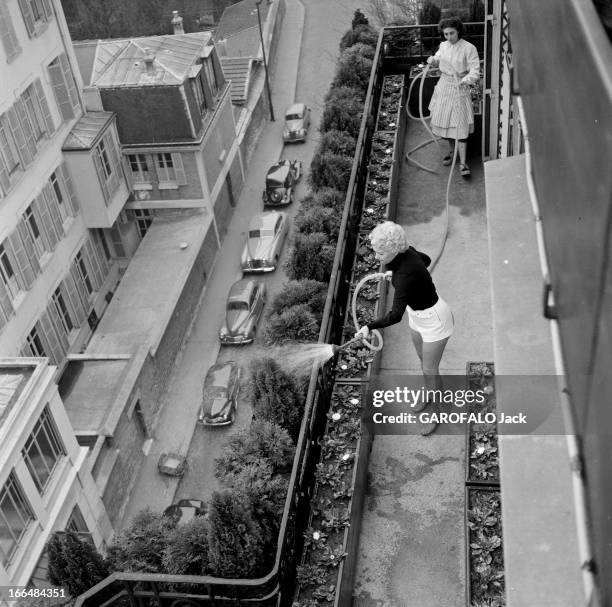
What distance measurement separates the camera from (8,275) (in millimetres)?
24078

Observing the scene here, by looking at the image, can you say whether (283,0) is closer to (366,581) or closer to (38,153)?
(38,153)

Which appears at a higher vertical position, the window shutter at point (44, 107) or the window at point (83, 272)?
the window shutter at point (44, 107)

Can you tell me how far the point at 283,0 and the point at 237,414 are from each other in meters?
34.8

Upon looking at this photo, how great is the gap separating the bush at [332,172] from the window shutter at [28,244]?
11313 millimetres

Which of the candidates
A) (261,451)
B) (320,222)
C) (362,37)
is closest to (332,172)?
(320,222)

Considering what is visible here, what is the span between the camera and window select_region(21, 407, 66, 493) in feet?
56.1

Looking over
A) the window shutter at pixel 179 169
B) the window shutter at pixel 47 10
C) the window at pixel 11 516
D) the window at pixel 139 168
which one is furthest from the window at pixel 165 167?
the window at pixel 11 516

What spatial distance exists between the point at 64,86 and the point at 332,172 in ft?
49.1

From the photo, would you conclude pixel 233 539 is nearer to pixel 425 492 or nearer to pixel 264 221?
pixel 425 492

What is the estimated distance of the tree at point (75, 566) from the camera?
1122 centimetres

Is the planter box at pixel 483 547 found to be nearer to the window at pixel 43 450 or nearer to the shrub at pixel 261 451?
the shrub at pixel 261 451

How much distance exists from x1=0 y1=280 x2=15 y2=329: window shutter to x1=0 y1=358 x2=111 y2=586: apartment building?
595cm

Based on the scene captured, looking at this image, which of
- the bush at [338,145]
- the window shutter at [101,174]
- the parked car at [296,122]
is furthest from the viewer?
the parked car at [296,122]

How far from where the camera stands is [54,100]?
2766cm
